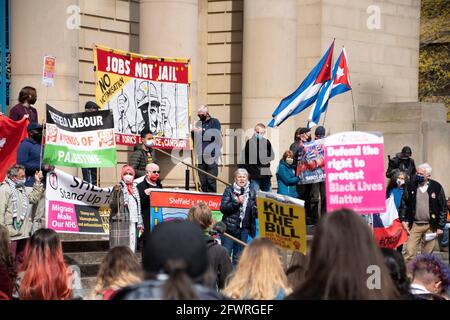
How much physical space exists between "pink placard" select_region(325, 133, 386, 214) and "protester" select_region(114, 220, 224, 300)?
15.8ft

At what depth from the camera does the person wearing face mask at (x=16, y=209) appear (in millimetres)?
11695

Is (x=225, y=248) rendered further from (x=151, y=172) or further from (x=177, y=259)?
(x=177, y=259)

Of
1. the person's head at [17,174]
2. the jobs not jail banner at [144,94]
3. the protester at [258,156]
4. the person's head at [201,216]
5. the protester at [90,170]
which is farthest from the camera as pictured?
the protester at [258,156]

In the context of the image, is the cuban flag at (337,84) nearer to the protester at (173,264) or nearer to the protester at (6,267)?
the protester at (6,267)

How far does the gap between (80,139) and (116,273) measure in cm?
644

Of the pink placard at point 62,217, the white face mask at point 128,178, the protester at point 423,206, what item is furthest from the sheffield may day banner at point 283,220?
the protester at point 423,206

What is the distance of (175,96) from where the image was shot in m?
16.9

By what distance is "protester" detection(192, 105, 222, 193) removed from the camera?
57.0ft

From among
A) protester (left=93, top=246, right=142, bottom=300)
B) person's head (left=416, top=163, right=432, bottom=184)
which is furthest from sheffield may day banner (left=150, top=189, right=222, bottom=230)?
protester (left=93, top=246, right=142, bottom=300)

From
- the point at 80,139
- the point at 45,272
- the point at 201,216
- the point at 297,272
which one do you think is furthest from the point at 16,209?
the point at 45,272

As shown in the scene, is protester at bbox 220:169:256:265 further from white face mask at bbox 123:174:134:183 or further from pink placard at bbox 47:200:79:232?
pink placard at bbox 47:200:79:232

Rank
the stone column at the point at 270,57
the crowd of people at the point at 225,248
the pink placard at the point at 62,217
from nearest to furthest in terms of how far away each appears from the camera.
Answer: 1. the crowd of people at the point at 225,248
2. the pink placard at the point at 62,217
3. the stone column at the point at 270,57

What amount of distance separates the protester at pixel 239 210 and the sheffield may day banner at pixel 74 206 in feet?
5.01

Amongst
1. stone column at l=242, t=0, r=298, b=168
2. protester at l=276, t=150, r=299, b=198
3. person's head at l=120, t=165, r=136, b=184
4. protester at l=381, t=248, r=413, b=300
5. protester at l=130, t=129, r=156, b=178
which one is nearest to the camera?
protester at l=381, t=248, r=413, b=300
